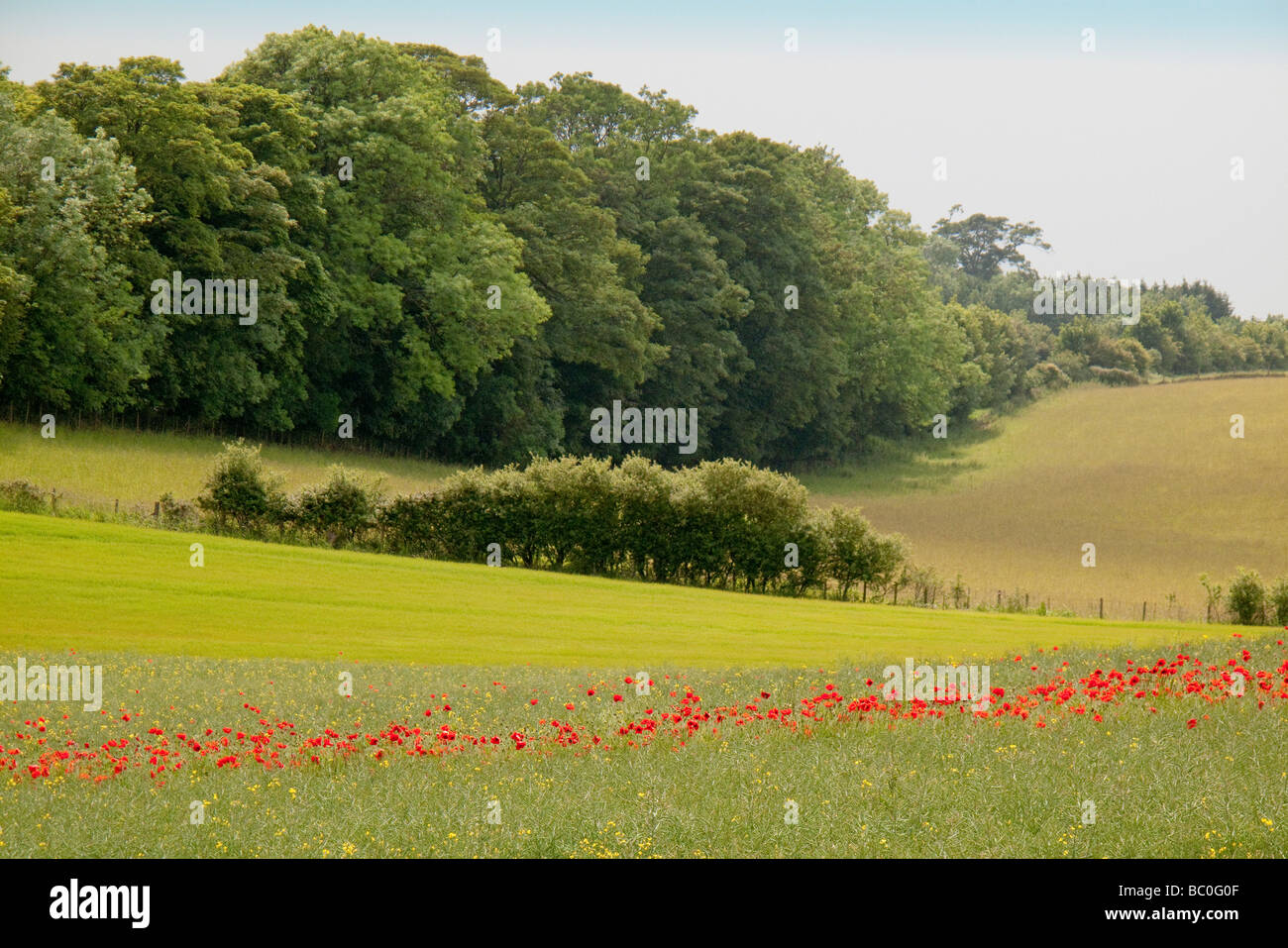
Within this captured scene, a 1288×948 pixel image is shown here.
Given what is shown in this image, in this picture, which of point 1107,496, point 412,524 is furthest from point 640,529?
point 1107,496

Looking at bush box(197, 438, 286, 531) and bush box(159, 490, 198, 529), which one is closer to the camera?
bush box(159, 490, 198, 529)

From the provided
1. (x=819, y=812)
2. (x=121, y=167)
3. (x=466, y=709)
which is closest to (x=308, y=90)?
(x=121, y=167)

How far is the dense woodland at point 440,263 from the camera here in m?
49.1

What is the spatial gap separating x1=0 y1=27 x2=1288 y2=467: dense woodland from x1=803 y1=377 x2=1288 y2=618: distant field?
819 cm

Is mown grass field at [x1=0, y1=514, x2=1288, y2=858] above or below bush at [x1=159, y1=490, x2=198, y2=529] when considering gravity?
below

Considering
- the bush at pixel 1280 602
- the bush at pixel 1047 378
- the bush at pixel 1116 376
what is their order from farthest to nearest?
the bush at pixel 1116 376 < the bush at pixel 1047 378 < the bush at pixel 1280 602

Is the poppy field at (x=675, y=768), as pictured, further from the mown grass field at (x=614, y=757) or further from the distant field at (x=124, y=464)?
the distant field at (x=124, y=464)

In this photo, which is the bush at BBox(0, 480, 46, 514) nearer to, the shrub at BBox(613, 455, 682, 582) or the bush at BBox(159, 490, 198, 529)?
the bush at BBox(159, 490, 198, 529)

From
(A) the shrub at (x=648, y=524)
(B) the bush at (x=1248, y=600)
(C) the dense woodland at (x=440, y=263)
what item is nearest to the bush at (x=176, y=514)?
(C) the dense woodland at (x=440, y=263)

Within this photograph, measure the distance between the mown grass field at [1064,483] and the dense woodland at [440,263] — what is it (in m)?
3.66

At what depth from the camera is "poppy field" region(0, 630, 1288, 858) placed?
8.38m

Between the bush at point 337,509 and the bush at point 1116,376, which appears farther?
the bush at point 1116,376

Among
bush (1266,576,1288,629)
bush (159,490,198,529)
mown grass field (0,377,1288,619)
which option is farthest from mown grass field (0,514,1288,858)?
mown grass field (0,377,1288,619)

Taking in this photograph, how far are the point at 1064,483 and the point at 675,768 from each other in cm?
7617
